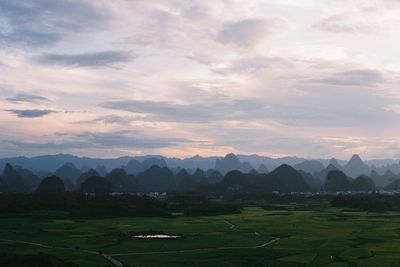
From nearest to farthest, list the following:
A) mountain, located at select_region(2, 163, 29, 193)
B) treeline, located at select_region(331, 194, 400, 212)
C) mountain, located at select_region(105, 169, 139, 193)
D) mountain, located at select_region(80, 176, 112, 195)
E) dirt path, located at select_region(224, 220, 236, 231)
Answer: dirt path, located at select_region(224, 220, 236, 231), treeline, located at select_region(331, 194, 400, 212), mountain, located at select_region(80, 176, 112, 195), mountain, located at select_region(2, 163, 29, 193), mountain, located at select_region(105, 169, 139, 193)

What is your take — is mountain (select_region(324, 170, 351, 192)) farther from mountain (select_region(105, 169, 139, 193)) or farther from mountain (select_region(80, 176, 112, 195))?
mountain (select_region(80, 176, 112, 195))

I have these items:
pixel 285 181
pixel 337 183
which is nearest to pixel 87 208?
pixel 285 181

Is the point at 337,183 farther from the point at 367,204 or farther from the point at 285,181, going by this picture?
the point at 367,204

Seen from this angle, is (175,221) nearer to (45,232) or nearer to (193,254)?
(45,232)

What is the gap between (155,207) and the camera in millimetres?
86125

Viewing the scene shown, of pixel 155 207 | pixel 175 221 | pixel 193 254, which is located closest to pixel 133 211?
pixel 155 207

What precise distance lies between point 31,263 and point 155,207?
181 ft

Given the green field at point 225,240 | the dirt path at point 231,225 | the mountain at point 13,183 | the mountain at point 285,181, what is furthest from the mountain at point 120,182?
the dirt path at point 231,225

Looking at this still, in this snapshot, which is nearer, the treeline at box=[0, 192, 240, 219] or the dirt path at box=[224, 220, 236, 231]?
the dirt path at box=[224, 220, 236, 231]

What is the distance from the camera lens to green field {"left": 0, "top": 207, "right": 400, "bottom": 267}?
40825 mm

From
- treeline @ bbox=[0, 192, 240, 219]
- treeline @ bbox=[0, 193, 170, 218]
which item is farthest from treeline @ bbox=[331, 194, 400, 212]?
treeline @ bbox=[0, 193, 170, 218]

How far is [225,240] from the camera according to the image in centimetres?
5138

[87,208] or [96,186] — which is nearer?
[87,208]

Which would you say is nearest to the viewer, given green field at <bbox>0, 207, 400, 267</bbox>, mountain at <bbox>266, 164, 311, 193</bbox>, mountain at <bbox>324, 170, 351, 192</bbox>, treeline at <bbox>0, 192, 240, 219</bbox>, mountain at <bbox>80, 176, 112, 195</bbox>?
green field at <bbox>0, 207, 400, 267</bbox>
